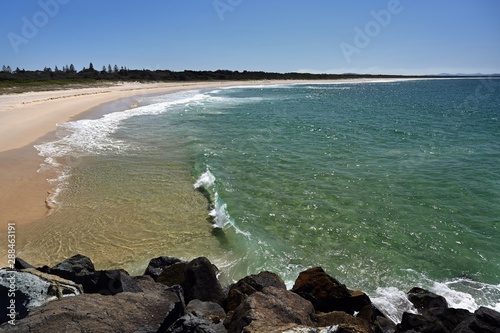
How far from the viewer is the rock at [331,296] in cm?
648

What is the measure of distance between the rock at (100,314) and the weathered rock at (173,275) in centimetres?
147

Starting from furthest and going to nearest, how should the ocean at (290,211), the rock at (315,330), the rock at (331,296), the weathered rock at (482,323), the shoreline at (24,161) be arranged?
the shoreline at (24,161) < the ocean at (290,211) < the rock at (331,296) < the weathered rock at (482,323) < the rock at (315,330)

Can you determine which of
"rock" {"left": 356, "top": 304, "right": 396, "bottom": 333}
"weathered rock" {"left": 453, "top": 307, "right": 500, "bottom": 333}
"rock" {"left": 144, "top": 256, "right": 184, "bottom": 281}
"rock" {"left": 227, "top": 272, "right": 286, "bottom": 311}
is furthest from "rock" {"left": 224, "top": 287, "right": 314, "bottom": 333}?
"rock" {"left": 144, "top": 256, "right": 184, "bottom": 281}

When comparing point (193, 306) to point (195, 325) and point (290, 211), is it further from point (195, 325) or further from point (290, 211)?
point (290, 211)

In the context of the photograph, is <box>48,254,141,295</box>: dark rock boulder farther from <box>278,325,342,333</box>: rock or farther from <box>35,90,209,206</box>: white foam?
<box>35,90,209,206</box>: white foam

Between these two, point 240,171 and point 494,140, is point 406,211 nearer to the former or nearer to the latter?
point 240,171

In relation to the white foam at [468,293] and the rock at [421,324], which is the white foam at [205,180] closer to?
the white foam at [468,293]

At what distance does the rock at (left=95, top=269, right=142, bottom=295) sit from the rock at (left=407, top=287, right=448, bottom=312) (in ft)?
17.0

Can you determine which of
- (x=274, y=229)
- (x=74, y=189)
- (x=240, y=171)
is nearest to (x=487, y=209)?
(x=274, y=229)

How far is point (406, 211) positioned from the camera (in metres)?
11.6

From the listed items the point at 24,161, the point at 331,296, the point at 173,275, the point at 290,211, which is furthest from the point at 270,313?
the point at 24,161

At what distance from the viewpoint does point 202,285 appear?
6.63 meters

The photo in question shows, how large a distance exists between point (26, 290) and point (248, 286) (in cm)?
353

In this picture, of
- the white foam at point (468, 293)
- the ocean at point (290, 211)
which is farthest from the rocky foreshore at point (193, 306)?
the ocean at point (290, 211)
